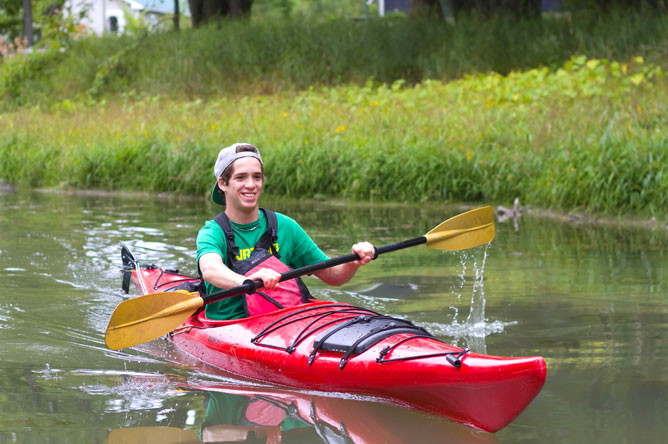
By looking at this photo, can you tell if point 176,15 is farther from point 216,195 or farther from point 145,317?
point 145,317

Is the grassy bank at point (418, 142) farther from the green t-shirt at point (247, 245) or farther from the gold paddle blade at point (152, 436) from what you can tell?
the gold paddle blade at point (152, 436)

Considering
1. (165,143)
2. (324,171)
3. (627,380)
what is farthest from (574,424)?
(165,143)

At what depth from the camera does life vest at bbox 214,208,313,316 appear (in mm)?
4457

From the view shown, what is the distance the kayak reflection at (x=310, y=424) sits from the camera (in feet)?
11.5

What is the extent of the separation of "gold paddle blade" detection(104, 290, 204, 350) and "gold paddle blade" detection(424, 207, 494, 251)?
4.59ft

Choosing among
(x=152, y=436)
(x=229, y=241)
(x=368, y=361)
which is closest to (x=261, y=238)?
(x=229, y=241)

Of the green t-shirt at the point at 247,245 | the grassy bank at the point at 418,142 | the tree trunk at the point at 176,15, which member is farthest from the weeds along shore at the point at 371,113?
the green t-shirt at the point at 247,245

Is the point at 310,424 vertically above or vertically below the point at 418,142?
below

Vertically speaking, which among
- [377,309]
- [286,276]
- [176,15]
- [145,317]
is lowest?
[377,309]

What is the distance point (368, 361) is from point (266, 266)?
85cm

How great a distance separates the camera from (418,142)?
35.6 ft

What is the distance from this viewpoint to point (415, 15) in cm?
1814

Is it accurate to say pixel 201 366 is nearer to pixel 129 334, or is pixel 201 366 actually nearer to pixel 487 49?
pixel 129 334

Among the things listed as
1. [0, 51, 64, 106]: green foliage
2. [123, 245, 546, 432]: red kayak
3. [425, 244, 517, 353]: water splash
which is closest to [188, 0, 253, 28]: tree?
[0, 51, 64, 106]: green foliage
